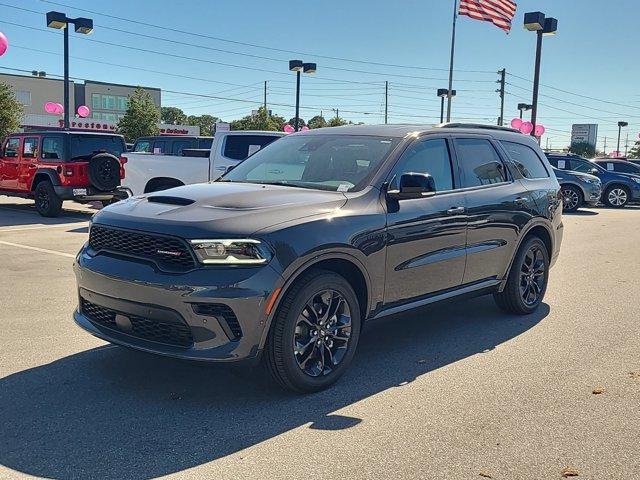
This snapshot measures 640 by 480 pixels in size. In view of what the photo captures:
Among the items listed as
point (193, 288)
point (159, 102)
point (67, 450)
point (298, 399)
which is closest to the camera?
point (67, 450)

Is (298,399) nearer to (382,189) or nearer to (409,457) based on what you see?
(409,457)

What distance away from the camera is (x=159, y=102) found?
3103 inches

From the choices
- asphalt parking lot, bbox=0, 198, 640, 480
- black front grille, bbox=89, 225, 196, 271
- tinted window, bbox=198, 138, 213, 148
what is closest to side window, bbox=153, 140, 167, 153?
tinted window, bbox=198, 138, 213, 148

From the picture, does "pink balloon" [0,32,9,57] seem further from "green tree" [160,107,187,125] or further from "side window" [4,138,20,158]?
"green tree" [160,107,187,125]

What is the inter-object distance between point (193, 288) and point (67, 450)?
1.06 m

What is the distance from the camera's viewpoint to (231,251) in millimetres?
3701

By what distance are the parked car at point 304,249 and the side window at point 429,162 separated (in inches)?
0.6

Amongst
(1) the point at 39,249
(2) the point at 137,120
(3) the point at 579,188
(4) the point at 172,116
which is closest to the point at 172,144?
(1) the point at 39,249

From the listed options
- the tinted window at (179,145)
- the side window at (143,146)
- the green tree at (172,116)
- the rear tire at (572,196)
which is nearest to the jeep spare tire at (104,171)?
the tinted window at (179,145)

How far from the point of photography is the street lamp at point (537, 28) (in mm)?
20531

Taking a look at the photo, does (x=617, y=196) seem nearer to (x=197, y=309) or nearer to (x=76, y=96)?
(x=197, y=309)

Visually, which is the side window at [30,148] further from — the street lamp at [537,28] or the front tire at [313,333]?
the street lamp at [537,28]

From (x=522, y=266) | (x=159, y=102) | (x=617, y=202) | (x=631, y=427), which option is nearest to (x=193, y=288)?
(x=631, y=427)

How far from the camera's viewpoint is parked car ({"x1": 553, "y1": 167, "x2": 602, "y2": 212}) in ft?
60.3
